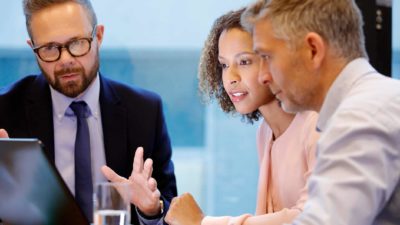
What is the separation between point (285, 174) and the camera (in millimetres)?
2127

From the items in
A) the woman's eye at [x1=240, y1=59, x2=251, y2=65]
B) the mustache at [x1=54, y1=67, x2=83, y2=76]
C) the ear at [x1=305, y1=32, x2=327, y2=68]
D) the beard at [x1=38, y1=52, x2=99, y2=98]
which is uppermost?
the ear at [x1=305, y1=32, x2=327, y2=68]

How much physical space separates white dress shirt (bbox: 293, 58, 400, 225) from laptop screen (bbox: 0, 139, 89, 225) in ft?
1.84

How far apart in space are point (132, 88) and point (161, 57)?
135cm

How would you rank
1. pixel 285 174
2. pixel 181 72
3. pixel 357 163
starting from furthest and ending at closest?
1. pixel 181 72
2. pixel 285 174
3. pixel 357 163

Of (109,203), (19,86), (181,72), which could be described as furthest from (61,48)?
(181,72)

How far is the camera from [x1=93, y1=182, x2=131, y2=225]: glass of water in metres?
1.61

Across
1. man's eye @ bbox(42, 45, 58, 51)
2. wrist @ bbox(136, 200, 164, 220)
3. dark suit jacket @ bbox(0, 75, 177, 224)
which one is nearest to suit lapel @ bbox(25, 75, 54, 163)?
dark suit jacket @ bbox(0, 75, 177, 224)

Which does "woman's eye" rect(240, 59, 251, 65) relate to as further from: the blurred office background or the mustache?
the blurred office background

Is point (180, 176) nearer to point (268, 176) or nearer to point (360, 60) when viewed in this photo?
point (268, 176)

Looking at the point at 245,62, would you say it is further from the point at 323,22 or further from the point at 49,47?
the point at 49,47

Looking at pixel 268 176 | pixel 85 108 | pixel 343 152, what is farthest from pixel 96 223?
pixel 85 108

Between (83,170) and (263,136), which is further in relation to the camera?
(83,170)

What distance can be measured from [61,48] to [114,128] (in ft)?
1.13

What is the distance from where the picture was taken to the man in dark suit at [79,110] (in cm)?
250
